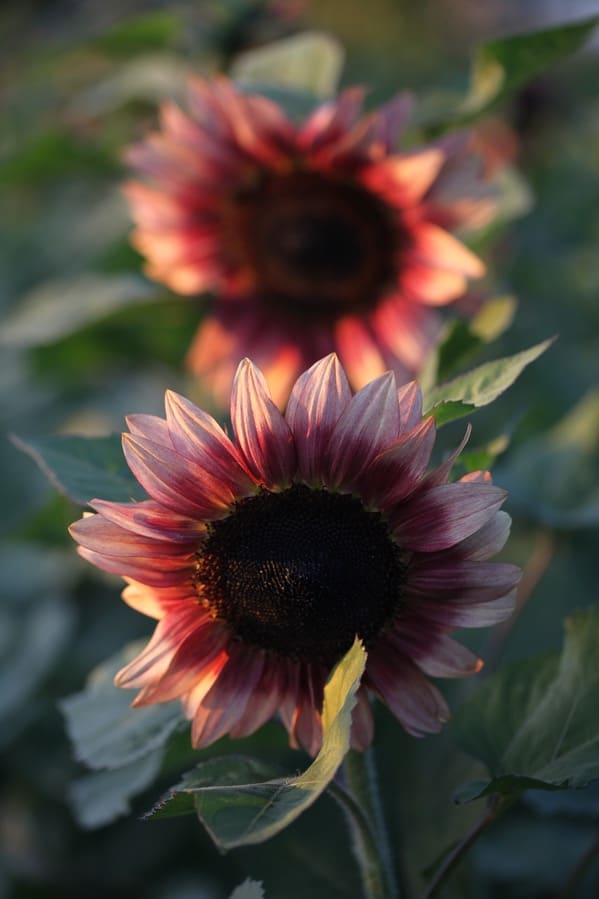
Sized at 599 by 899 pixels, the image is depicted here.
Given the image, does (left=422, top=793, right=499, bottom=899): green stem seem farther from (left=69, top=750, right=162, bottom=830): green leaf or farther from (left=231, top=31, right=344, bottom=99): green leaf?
(left=231, top=31, right=344, bottom=99): green leaf

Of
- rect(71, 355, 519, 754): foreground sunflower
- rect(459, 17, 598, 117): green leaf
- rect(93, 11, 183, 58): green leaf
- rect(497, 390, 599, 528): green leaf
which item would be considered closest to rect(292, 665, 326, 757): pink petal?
rect(71, 355, 519, 754): foreground sunflower

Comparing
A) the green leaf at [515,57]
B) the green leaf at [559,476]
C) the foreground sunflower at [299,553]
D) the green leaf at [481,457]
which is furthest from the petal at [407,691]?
the green leaf at [515,57]

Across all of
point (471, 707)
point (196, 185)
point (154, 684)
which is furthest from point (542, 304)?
point (154, 684)

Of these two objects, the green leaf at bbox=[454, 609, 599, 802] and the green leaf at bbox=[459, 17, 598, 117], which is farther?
the green leaf at bbox=[459, 17, 598, 117]

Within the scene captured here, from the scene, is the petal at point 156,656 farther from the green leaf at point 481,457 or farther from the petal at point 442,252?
the petal at point 442,252

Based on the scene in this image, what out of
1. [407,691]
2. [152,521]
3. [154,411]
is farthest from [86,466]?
[154,411]

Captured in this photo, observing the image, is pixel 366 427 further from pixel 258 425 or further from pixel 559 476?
pixel 559 476
